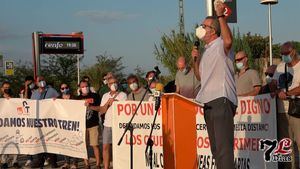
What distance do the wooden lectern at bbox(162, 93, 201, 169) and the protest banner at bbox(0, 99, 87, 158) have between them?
4093 millimetres

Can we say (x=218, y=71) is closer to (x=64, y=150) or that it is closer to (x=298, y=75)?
(x=298, y=75)

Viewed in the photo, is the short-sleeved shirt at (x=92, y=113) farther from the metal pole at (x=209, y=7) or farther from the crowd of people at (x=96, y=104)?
the metal pole at (x=209, y=7)

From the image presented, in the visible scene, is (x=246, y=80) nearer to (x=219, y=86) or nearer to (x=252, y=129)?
(x=252, y=129)

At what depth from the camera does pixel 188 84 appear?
9828 millimetres

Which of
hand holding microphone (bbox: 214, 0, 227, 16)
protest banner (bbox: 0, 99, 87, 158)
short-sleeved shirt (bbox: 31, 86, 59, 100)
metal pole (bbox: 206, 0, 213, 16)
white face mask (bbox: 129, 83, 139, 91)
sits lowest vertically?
protest banner (bbox: 0, 99, 87, 158)

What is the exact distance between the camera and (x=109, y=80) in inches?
410

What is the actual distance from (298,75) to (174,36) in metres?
20.6

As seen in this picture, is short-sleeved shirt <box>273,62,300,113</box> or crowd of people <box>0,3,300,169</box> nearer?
→ crowd of people <box>0,3,300,169</box>

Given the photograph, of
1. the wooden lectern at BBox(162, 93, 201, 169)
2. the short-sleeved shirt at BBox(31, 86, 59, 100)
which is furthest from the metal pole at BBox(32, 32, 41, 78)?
the wooden lectern at BBox(162, 93, 201, 169)

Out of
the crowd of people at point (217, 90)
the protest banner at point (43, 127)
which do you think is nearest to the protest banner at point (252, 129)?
the crowd of people at point (217, 90)

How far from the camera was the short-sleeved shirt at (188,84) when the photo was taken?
977cm

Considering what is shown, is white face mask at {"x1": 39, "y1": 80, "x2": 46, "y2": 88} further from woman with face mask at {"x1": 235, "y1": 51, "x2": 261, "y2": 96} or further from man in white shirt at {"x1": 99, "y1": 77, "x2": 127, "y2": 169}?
woman with face mask at {"x1": 235, "y1": 51, "x2": 261, "y2": 96}

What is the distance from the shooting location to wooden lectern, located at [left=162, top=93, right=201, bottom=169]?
6684 millimetres

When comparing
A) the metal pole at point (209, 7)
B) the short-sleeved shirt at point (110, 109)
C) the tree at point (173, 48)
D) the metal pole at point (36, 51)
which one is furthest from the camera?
the tree at point (173, 48)
